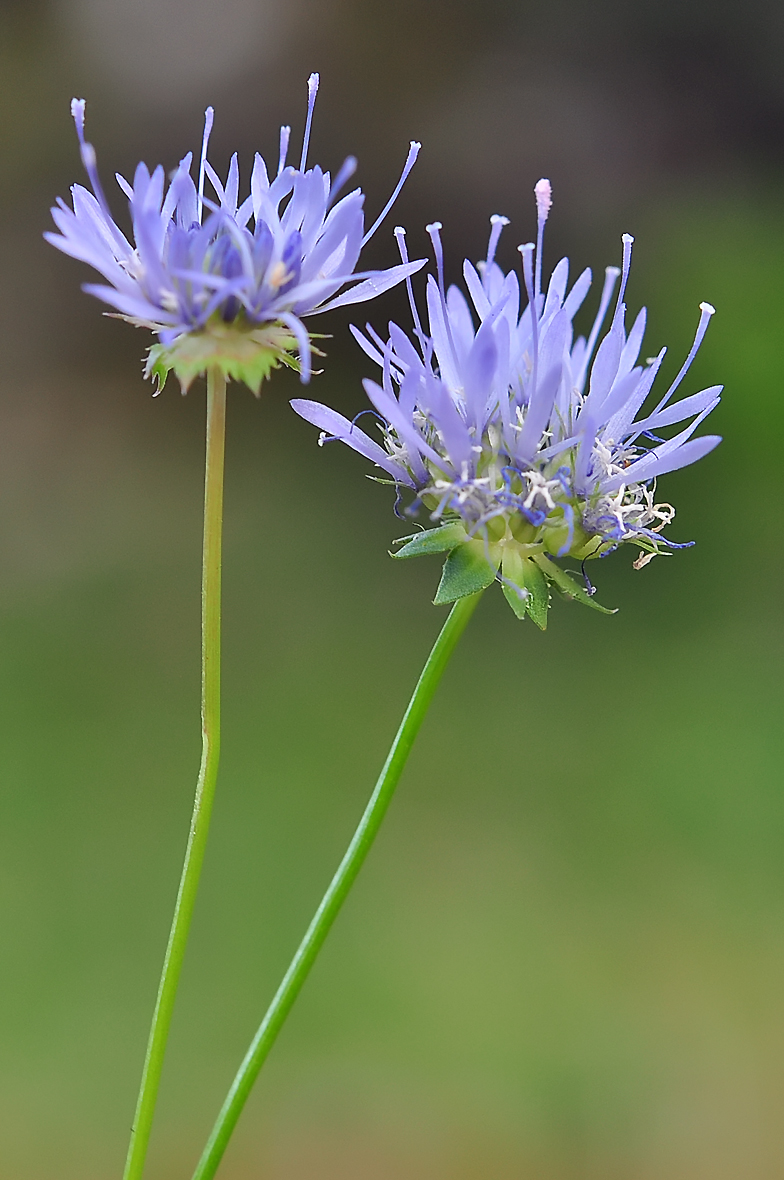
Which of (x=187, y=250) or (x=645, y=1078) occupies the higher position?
(x=187, y=250)

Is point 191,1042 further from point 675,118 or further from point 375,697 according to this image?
point 675,118

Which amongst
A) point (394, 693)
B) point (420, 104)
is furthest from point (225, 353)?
point (420, 104)

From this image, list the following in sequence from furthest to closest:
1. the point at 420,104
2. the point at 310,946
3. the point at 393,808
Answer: the point at 420,104 → the point at 393,808 → the point at 310,946

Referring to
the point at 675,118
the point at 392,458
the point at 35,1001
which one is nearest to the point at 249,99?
the point at 675,118

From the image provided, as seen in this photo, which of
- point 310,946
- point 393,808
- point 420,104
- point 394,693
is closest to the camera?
point 310,946

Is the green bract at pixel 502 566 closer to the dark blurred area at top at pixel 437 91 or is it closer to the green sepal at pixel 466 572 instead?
the green sepal at pixel 466 572

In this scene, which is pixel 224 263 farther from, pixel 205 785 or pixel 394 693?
pixel 394 693
